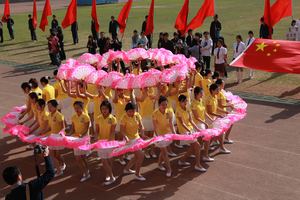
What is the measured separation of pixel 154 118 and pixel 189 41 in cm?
951

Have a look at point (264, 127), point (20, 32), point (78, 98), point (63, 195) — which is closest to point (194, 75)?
point (264, 127)

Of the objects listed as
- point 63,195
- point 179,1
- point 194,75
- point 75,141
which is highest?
point 179,1

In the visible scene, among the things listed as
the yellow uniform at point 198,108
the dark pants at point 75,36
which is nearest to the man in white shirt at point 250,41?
the yellow uniform at point 198,108

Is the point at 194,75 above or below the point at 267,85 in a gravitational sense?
above

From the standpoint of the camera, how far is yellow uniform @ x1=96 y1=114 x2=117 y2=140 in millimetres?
8383

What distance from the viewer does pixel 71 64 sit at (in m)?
10.5

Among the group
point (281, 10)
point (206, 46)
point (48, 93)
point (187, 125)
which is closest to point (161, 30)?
point (206, 46)

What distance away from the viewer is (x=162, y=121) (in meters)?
8.73

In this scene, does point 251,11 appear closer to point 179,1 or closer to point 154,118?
point 179,1

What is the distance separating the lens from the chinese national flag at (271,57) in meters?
13.4

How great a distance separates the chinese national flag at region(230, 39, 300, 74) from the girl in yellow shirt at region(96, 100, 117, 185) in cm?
674

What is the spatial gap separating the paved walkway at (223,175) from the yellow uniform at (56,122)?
1.03 metres

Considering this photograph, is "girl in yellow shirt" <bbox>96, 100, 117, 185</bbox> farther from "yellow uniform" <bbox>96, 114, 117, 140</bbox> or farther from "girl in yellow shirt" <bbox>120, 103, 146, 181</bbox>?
"girl in yellow shirt" <bbox>120, 103, 146, 181</bbox>

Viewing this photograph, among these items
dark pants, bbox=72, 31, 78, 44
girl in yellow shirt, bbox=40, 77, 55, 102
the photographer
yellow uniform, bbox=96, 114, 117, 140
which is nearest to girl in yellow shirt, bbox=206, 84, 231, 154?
yellow uniform, bbox=96, 114, 117, 140
